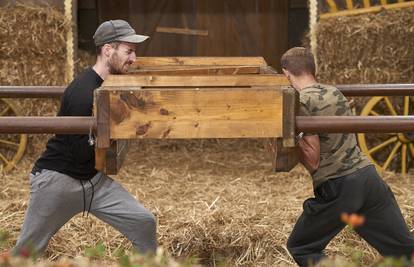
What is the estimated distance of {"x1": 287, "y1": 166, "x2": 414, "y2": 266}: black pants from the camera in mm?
3730

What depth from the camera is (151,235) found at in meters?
3.85

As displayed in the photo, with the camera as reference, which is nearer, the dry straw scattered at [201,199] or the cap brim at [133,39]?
the cap brim at [133,39]

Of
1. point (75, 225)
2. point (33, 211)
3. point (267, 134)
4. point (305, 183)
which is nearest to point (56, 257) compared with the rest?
point (75, 225)

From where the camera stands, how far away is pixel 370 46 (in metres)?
7.57

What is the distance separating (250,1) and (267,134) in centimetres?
735

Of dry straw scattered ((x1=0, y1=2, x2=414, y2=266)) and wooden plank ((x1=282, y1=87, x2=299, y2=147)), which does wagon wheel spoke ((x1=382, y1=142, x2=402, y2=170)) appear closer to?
dry straw scattered ((x1=0, y1=2, x2=414, y2=266))

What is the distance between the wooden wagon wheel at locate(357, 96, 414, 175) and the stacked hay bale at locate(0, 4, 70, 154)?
3.19m

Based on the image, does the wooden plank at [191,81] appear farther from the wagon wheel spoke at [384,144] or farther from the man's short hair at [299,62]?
the wagon wheel spoke at [384,144]

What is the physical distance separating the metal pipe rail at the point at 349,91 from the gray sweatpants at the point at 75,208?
45 cm

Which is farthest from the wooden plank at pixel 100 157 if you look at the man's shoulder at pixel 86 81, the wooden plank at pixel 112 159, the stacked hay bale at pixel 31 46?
the stacked hay bale at pixel 31 46

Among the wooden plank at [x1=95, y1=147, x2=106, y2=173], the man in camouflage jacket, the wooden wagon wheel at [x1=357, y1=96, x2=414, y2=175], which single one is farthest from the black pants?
the wooden wagon wheel at [x1=357, y1=96, x2=414, y2=175]

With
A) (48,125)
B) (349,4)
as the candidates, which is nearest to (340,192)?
(48,125)

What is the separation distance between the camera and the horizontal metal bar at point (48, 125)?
2.89 metres

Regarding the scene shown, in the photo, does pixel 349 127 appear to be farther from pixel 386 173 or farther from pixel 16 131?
pixel 386 173
